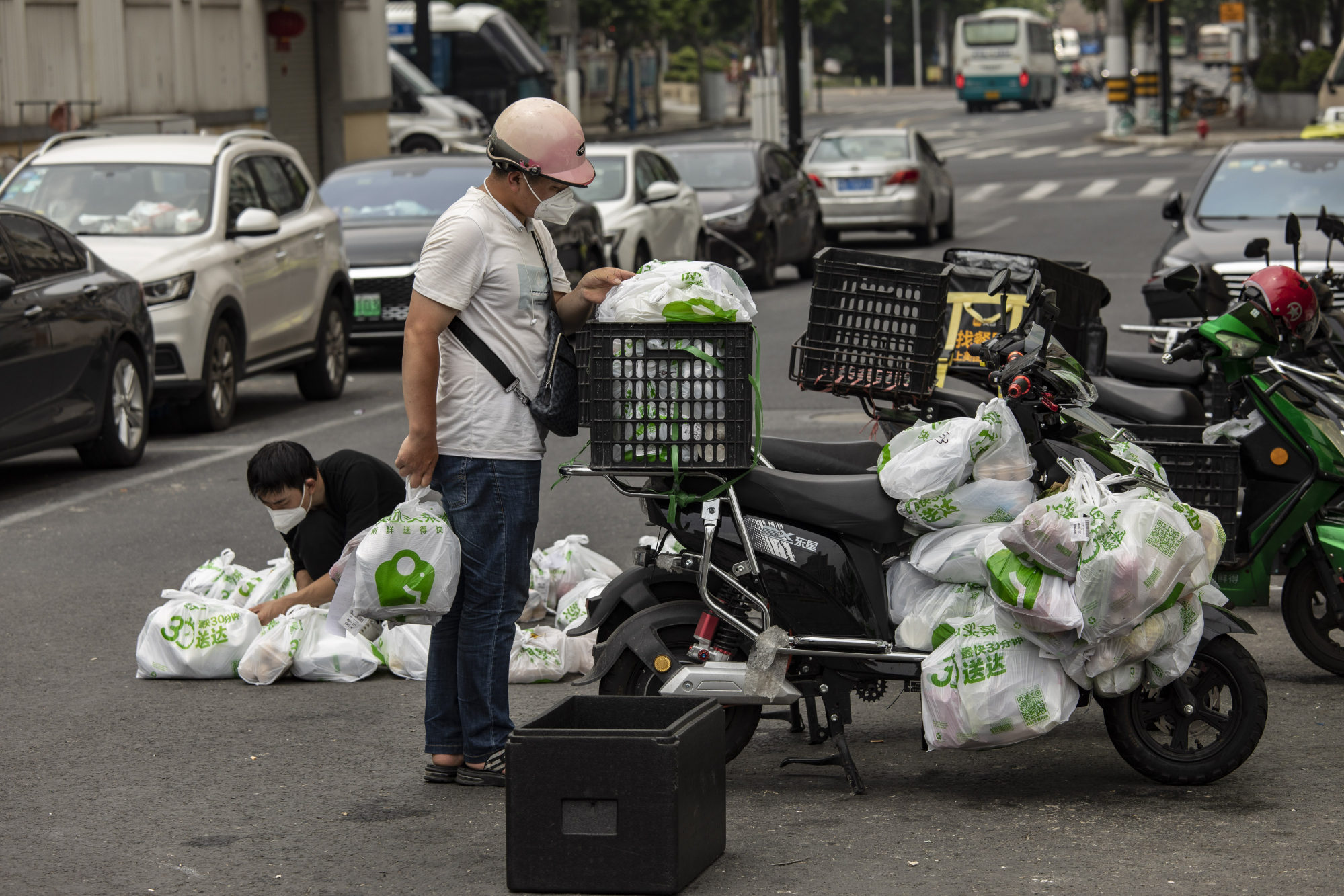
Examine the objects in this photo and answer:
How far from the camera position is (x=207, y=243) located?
1298 cm

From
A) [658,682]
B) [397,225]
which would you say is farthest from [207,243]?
[658,682]

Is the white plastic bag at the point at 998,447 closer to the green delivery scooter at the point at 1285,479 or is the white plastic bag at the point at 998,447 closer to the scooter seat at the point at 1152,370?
the green delivery scooter at the point at 1285,479

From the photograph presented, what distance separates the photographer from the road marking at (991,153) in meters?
47.3

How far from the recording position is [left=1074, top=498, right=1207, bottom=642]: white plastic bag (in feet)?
16.9

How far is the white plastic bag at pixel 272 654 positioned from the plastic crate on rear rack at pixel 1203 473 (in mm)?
3158

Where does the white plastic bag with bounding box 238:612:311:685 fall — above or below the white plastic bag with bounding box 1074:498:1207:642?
below

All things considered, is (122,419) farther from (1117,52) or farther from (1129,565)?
(1117,52)

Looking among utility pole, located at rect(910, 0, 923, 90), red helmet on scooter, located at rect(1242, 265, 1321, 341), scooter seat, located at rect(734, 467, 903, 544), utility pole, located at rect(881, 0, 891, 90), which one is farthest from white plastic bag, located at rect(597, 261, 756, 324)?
utility pole, located at rect(910, 0, 923, 90)

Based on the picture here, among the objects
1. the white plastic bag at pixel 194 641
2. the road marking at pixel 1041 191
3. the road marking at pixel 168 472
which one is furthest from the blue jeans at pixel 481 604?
the road marking at pixel 1041 191

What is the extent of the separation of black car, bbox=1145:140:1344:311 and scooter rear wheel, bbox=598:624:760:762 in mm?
7729

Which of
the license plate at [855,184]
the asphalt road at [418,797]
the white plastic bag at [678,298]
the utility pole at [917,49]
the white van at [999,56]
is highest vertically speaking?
the utility pole at [917,49]

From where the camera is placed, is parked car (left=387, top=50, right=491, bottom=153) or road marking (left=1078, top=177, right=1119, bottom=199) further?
parked car (left=387, top=50, right=491, bottom=153)

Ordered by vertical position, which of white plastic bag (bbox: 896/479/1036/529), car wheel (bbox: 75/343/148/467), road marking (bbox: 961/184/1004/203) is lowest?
car wheel (bbox: 75/343/148/467)

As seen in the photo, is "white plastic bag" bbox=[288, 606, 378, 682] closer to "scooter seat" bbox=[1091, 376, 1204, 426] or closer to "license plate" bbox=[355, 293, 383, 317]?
"scooter seat" bbox=[1091, 376, 1204, 426]
